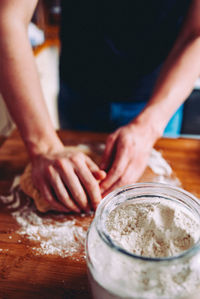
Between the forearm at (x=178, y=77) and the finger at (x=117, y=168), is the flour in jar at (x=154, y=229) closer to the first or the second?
the finger at (x=117, y=168)

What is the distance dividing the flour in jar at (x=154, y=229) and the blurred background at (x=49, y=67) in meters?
0.95

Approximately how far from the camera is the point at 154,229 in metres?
0.34

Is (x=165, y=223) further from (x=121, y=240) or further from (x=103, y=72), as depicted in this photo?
(x=103, y=72)

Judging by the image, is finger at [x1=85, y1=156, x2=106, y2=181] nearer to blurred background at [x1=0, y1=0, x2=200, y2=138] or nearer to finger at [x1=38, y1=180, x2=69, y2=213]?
finger at [x1=38, y1=180, x2=69, y2=213]

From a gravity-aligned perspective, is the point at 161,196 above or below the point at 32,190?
above

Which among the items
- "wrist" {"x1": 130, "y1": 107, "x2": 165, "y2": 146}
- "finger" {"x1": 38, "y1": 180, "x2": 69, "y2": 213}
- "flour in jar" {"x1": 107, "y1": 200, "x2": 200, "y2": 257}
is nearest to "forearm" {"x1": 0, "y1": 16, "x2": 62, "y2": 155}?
"finger" {"x1": 38, "y1": 180, "x2": 69, "y2": 213}

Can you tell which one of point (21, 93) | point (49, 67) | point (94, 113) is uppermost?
point (21, 93)

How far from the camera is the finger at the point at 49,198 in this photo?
564 millimetres

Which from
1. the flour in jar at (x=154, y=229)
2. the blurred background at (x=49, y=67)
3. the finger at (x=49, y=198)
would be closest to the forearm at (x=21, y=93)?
the finger at (x=49, y=198)

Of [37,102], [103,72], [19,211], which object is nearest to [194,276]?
[19,211]

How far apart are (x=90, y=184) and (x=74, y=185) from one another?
0.10ft

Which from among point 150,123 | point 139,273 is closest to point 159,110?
point 150,123

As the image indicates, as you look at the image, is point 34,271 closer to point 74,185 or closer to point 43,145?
point 74,185

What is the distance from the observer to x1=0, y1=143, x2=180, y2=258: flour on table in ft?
1.64
